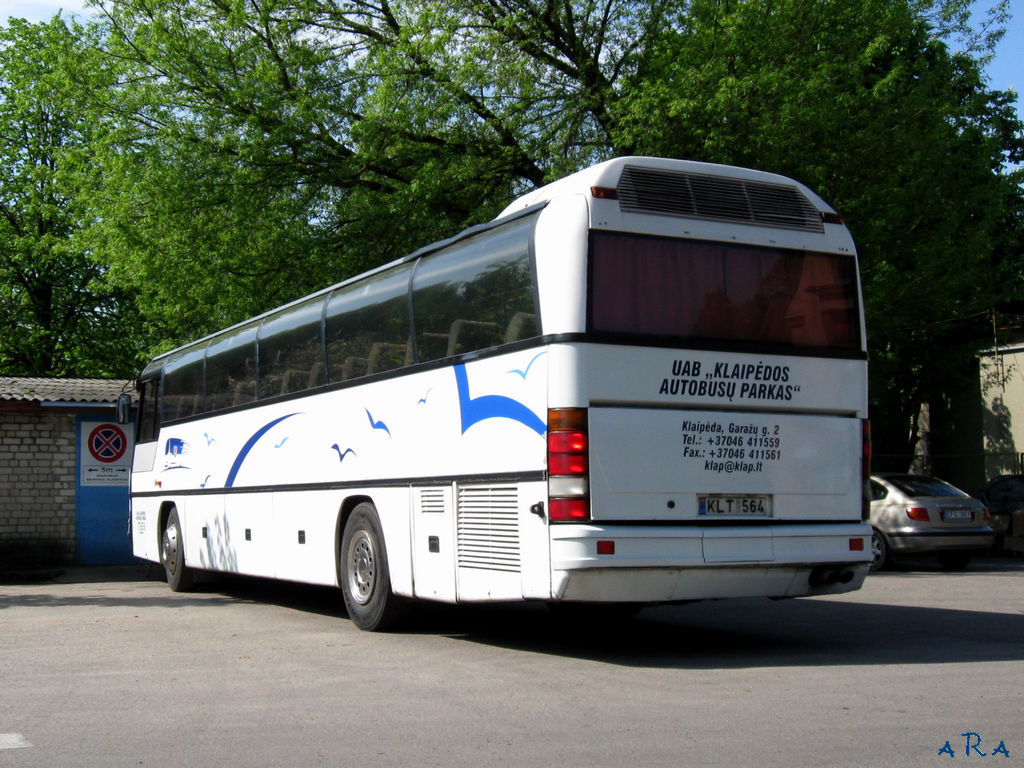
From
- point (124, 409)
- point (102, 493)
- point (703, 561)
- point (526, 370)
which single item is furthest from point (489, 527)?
point (102, 493)

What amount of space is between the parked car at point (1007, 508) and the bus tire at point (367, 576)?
47.3 feet

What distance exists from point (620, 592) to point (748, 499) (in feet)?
4.25

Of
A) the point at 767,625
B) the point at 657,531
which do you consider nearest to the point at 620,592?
the point at 657,531

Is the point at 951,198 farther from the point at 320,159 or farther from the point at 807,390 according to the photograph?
the point at 807,390

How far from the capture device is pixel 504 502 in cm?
911

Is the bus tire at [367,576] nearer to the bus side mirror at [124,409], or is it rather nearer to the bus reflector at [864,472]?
the bus reflector at [864,472]

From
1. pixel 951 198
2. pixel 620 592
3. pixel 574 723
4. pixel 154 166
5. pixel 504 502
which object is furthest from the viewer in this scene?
pixel 951 198

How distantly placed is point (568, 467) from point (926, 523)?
12089 millimetres

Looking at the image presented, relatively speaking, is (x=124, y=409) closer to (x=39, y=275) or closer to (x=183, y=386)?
(x=183, y=386)

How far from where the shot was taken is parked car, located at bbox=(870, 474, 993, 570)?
18.9 metres

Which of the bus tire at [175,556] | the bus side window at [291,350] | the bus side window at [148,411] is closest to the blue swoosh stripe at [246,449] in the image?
the bus side window at [291,350]

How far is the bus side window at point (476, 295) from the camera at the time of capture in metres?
9.09

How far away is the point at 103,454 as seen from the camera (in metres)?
21.5

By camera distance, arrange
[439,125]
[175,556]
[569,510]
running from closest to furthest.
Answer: [569,510], [175,556], [439,125]
